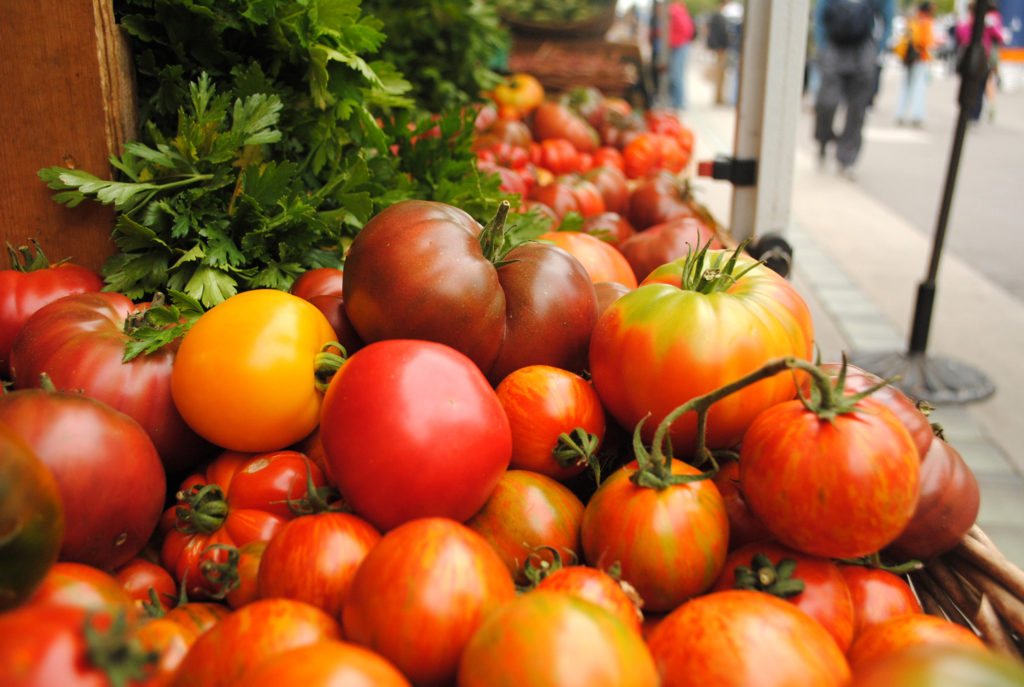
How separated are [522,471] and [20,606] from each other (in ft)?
2.61

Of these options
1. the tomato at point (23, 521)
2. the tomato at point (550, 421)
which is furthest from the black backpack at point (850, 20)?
the tomato at point (23, 521)

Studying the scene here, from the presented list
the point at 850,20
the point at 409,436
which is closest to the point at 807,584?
the point at 409,436

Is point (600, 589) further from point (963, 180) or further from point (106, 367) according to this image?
point (963, 180)

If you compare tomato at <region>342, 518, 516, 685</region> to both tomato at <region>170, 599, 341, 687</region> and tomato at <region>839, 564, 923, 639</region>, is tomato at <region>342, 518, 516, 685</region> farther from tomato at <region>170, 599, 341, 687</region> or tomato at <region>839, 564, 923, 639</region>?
tomato at <region>839, 564, 923, 639</region>

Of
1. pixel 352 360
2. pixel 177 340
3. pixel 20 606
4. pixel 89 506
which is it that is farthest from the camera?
pixel 177 340

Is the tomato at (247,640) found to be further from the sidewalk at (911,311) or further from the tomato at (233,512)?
the sidewalk at (911,311)

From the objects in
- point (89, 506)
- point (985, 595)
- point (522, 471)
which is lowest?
point (985, 595)

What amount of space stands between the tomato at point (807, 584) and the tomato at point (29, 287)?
1526mm

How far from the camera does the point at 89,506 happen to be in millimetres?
1125

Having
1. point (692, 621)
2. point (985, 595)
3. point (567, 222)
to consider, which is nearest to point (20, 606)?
point (692, 621)

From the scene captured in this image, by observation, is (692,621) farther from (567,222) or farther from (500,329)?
(567,222)

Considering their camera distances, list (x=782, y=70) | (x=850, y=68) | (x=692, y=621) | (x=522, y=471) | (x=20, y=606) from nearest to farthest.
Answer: (x=20, y=606)
(x=692, y=621)
(x=522, y=471)
(x=782, y=70)
(x=850, y=68)

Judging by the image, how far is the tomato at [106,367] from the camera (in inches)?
55.2

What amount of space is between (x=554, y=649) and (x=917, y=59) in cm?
1435
